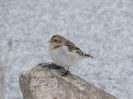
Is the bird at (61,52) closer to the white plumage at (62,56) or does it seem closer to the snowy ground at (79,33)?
the white plumage at (62,56)

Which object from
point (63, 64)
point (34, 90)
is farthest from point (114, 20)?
point (34, 90)

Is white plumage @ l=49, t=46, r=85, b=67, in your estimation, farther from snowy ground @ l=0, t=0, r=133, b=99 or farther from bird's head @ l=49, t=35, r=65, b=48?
snowy ground @ l=0, t=0, r=133, b=99

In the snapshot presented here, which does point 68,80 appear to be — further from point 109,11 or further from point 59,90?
point 109,11

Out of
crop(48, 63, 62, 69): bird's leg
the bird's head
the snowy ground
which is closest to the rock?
crop(48, 63, 62, 69): bird's leg

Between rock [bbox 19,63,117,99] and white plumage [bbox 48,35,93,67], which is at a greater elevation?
white plumage [bbox 48,35,93,67]

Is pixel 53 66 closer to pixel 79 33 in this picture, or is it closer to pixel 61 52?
→ pixel 61 52

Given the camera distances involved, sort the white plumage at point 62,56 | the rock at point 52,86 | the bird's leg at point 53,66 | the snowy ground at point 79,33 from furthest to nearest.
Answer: the snowy ground at point 79,33, the bird's leg at point 53,66, the white plumage at point 62,56, the rock at point 52,86

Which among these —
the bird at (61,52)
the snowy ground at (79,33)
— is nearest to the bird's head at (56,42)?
the bird at (61,52)
